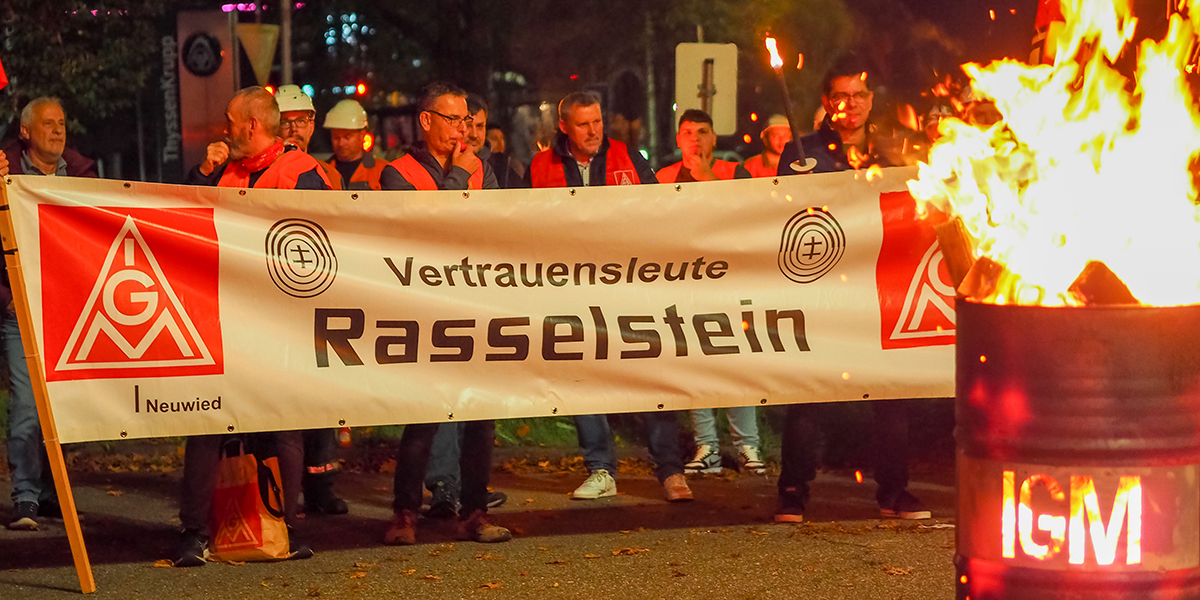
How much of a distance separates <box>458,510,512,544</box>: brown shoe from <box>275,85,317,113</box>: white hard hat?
2704mm

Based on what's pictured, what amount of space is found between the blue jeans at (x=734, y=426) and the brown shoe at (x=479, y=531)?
2.15 meters

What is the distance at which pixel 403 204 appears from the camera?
6.87 m

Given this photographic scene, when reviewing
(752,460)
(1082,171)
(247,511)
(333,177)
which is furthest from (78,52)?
(1082,171)

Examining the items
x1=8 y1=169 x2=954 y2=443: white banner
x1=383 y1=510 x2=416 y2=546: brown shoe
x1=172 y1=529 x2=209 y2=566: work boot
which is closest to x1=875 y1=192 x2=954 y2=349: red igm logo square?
x1=8 y1=169 x2=954 y2=443: white banner

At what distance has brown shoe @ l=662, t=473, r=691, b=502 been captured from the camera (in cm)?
817

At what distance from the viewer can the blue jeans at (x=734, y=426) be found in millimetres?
9117

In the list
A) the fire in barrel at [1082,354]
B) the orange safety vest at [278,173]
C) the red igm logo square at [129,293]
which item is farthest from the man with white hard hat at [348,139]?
the fire in barrel at [1082,354]

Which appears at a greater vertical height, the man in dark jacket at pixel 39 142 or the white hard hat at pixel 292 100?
the white hard hat at pixel 292 100

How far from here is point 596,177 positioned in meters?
8.53

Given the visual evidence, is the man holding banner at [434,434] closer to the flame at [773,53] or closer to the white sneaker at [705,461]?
the flame at [773,53]

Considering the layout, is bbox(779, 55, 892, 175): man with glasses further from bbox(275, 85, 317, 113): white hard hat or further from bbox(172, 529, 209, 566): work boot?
bbox(172, 529, 209, 566): work boot

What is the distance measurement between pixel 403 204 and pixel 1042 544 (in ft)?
11.8

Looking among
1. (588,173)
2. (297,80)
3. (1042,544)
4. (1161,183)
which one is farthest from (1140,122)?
(297,80)

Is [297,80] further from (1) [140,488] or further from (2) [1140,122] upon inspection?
(2) [1140,122]
